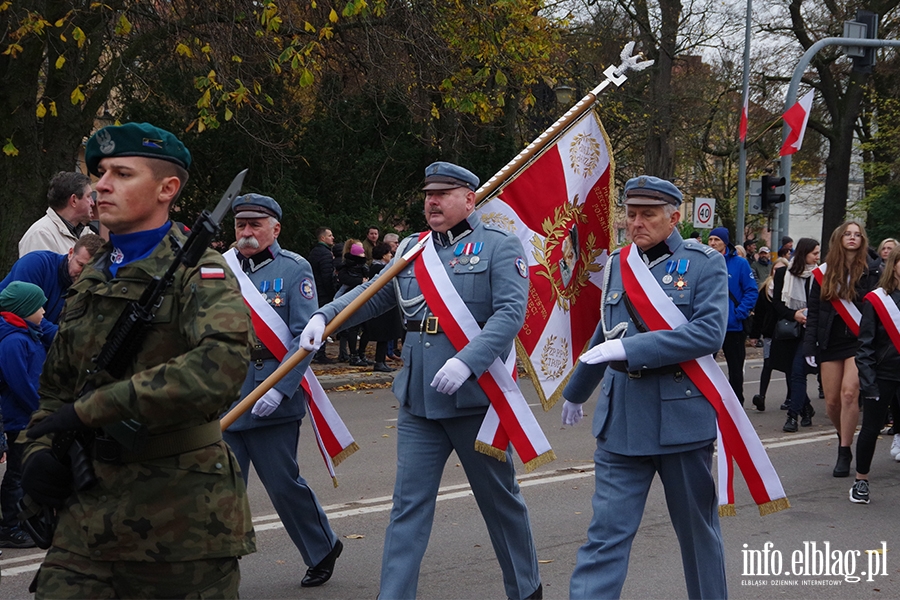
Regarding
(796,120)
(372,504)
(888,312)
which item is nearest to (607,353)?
(372,504)

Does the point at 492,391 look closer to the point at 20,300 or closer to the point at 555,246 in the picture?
the point at 555,246

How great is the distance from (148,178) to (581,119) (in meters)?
3.27

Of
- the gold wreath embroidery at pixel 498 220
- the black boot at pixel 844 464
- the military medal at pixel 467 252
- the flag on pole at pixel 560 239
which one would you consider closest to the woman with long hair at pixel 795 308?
the black boot at pixel 844 464

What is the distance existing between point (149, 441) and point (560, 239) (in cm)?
327

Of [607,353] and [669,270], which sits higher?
[669,270]

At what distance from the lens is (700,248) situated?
14.7ft

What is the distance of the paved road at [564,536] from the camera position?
5.36 m

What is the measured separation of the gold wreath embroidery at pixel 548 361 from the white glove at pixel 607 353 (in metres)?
1.11

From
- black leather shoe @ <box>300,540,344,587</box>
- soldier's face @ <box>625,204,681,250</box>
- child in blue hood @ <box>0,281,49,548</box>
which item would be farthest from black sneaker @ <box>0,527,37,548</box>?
soldier's face @ <box>625,204,681,250</box>

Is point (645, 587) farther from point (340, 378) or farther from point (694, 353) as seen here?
point (340, 378)

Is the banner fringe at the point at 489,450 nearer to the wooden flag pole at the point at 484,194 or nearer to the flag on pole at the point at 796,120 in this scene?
the wooden flag pole at the point at 484,194

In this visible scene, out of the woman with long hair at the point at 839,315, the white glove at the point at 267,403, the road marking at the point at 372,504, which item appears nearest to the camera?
the white glove at the point at 267,403

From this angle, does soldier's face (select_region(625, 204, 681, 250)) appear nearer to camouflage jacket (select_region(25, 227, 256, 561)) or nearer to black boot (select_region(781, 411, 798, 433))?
camouflage jacket (select_region(25, 227, 256, 561))

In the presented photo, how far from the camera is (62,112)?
12.6 meters
